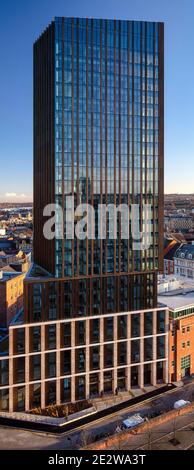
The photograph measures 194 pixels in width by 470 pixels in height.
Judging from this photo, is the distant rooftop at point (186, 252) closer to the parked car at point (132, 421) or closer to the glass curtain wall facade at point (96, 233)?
the glass curtain wall facade at point (96, 233)

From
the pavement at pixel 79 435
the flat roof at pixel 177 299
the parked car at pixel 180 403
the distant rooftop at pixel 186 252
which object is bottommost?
the pavement at pixel 79 435

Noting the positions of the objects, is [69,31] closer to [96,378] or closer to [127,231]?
[127,231]

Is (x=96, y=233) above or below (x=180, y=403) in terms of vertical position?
above

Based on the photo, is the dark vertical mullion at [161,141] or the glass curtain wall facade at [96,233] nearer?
the glass curtain wall facade at [96,233]

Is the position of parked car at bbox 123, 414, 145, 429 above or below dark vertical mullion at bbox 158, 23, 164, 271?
below

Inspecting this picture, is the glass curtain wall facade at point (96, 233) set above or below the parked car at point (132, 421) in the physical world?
above

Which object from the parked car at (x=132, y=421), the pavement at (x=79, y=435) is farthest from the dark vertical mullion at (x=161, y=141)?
the parked car at (x=132, y=421)

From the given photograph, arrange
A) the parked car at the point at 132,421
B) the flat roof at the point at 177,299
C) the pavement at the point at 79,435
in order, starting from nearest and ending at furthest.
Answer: the pavement at the point at 79,435
the parked car at the point at 132,421
the flat roof at the point at 177,299

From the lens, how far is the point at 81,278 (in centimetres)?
7100

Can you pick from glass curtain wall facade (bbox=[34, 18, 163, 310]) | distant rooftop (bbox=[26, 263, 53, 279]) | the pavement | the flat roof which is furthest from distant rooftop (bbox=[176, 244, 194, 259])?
the pavement

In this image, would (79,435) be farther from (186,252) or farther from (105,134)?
(186,252)

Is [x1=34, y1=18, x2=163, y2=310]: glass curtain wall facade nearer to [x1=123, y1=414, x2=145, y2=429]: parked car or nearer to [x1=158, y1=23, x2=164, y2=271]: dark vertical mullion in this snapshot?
[x1=158, y1=23, x2=164, y2=271]: dark vertical mullion

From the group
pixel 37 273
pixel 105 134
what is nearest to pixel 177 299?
pixel 37 273
